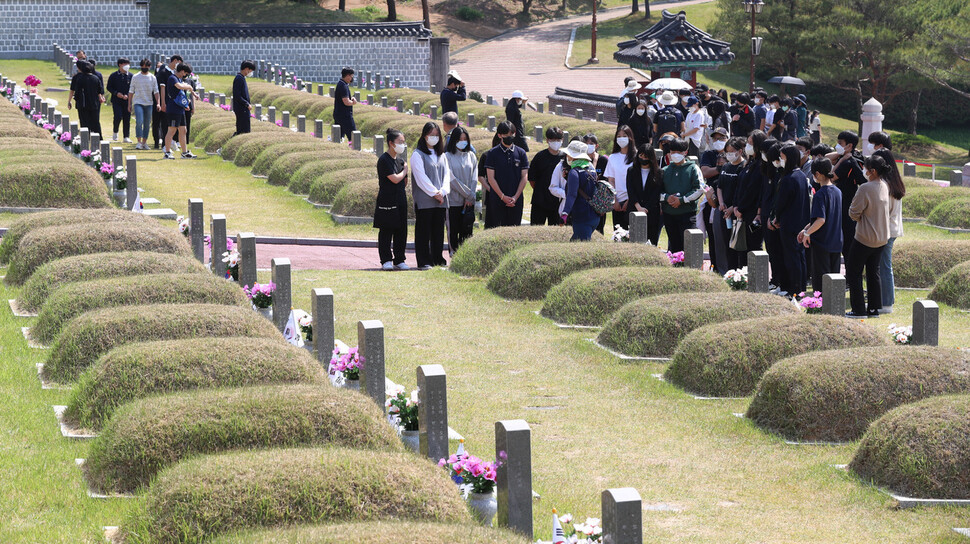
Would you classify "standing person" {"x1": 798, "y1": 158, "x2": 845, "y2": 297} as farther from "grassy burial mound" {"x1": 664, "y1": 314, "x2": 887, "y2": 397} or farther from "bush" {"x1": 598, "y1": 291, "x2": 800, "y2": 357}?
"grassy burial mound" {"x1": 664, "y1": 314, "x2": 887, "y2": 397}

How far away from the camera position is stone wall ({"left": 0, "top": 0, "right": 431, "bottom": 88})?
49688 millimetres

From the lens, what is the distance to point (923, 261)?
1542 centimetres

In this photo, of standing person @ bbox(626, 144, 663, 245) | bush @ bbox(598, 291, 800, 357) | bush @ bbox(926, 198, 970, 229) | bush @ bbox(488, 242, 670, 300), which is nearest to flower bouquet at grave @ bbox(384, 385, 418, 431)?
bush @ bbox(598, 291, 800, 357)

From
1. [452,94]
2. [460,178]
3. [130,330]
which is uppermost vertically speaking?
[452,94]

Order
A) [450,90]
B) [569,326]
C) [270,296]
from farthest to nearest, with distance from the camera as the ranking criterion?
[450,90] → [569,326] → [270,296]

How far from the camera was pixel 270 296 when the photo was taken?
36.3 ft

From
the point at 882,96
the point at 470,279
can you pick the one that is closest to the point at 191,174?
the point at 470,279

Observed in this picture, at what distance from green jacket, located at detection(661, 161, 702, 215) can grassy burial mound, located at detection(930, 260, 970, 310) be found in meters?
2.92

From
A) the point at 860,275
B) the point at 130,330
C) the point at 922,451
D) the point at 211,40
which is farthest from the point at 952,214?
the point at 211,40

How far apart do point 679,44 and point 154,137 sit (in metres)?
18.9

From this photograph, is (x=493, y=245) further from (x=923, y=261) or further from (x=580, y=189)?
(x=923, y=261)

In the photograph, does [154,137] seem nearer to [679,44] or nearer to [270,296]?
[270,296]

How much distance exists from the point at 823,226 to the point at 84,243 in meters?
7.73

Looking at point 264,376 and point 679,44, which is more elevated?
point 679,44
